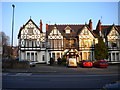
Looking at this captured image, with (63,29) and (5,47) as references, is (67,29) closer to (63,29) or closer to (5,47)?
(63,29)

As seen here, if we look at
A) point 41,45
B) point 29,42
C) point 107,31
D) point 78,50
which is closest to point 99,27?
point 107,31

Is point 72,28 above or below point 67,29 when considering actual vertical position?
above

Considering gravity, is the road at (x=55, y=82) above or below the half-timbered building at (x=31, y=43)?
below

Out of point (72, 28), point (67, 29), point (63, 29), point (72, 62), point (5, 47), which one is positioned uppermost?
point (72, 28)

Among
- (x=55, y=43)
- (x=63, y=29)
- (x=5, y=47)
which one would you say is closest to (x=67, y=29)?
(x=63, y=29)

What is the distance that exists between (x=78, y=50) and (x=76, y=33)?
5.23m

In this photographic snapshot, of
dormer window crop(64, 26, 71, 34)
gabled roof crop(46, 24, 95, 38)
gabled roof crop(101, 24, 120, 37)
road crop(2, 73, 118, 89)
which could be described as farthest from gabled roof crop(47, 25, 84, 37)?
road crop(2, 73, 118, 89)

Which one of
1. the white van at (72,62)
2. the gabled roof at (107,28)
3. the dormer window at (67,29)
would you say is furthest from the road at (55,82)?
the gabled roof at (107,28)

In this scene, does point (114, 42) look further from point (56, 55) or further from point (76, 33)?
point (56, 55)

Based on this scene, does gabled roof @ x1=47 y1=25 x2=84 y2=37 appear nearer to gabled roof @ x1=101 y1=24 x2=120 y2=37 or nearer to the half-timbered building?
the half-timbered building

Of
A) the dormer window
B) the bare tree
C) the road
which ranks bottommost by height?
the road

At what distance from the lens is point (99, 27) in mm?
46938

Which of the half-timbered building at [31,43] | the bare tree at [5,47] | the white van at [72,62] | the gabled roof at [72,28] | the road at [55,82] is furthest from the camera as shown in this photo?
the bare tree at [5,47]

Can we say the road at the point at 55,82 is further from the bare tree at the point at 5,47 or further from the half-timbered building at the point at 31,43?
the bare tree at the point at 5,47
